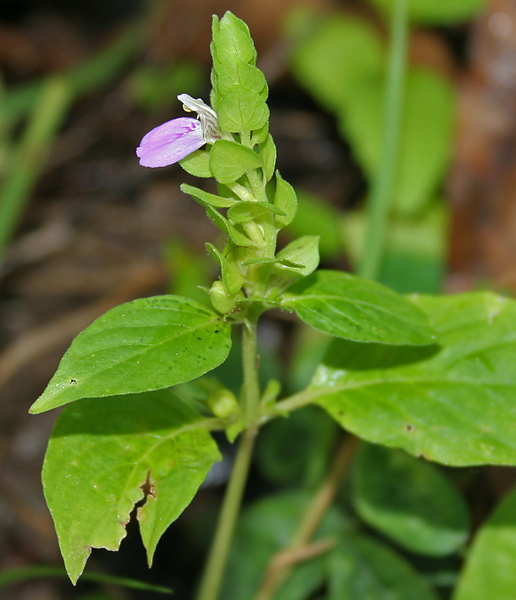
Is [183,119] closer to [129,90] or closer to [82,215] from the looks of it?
[82,215]

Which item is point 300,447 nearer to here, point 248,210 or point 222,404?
point 222,404

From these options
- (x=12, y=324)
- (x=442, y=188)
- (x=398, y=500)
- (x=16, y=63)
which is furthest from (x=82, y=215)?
(x=398, y=500)

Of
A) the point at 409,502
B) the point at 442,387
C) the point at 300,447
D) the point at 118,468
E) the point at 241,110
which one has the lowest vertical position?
the point at 300,447

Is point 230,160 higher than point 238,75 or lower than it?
lower

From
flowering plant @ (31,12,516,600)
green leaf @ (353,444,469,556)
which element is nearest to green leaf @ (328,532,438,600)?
green leaf @ (353,444,469,556)

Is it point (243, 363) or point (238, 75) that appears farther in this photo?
point (243, 363)

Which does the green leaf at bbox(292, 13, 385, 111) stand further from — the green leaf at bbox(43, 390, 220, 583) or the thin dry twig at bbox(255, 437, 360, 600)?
the green leaf at bbox(43, 390, 220, 583)

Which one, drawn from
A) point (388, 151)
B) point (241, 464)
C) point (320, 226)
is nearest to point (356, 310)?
point (241, 464)

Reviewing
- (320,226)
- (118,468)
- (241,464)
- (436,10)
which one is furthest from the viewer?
(436,10)
